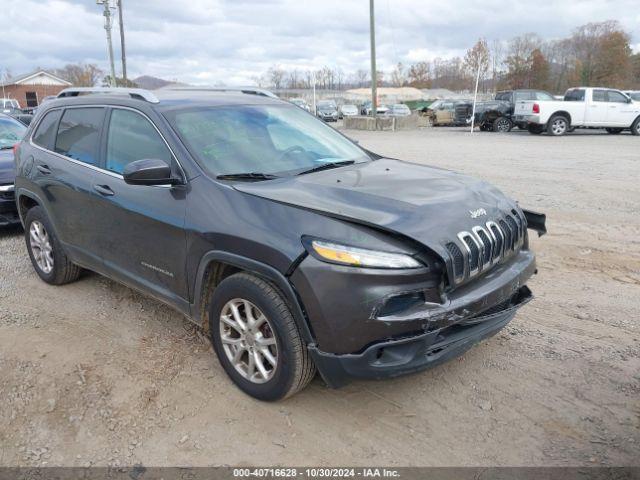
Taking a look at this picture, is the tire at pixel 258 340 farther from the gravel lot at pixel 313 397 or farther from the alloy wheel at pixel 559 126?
the alloy wheel at pixel 559 126

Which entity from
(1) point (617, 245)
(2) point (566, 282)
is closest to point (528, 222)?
(2) point (566, 282)

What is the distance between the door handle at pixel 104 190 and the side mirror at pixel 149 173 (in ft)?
2.10

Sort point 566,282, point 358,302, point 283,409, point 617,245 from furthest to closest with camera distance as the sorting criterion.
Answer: point 617,245
point 566,282
point 283,409
point 358,302

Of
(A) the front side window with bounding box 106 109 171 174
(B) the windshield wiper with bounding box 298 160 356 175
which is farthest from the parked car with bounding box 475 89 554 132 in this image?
(A) the front side window with bounding box 106 109 171 174

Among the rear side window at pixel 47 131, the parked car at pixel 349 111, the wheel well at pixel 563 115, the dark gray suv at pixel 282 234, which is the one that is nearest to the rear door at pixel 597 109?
the wheel well at pixel 563 115

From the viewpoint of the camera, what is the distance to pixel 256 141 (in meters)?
3.70

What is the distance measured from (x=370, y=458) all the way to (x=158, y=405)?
130 centimetres

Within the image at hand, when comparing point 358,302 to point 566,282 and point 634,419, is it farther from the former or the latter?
point 566,282

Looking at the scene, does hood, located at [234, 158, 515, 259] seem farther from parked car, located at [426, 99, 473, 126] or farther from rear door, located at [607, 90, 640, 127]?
parked car, located at [426, 99, 473, 126]

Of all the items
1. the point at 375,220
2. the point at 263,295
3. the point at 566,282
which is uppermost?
the point at 375,220

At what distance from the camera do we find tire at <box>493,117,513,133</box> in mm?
23327

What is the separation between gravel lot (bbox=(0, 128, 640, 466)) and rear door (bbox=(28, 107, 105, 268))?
63cm

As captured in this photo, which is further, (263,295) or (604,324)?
(604,324)

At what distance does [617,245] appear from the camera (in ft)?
18.6
